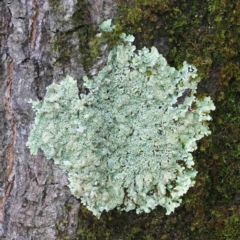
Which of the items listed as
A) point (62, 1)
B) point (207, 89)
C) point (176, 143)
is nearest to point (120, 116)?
point (176, 143)

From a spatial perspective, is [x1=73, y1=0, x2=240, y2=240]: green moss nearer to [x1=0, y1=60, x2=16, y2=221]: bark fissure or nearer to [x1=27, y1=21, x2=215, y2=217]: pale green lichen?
[x1=27, y1=21, x2=215, y2=217]: pale green lichen

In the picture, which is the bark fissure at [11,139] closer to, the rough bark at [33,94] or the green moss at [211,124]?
the rough bark at [33,94]

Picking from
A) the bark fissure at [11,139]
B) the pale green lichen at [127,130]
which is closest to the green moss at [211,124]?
the pale green lichen at [127,130]

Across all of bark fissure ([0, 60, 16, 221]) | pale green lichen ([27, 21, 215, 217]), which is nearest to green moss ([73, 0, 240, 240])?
pale green lichen ([27, 21, 215, 217])

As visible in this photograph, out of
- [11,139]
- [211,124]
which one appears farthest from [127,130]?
[11,139]

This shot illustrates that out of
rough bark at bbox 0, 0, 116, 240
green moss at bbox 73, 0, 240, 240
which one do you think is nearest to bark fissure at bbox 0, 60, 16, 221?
rough bark at bbox 0, 0, 116, 240

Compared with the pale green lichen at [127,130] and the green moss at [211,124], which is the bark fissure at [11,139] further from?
the green moss at [211,124]

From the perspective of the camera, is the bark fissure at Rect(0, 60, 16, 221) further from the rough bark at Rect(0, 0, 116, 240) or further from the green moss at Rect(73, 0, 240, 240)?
the green moss at Rect(73, 0, 240, 240)
